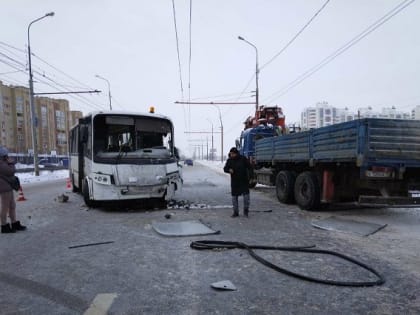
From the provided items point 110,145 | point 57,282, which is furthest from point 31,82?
point 57,282

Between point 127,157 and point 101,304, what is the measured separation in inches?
209

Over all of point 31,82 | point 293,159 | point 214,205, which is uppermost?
point 31,82

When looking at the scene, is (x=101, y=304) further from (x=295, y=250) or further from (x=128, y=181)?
(x=128, y=181)

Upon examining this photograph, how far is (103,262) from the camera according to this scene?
4.16m

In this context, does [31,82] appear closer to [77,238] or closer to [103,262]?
[77,238]

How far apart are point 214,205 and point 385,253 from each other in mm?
5288

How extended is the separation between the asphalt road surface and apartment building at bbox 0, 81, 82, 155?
51.0 metres

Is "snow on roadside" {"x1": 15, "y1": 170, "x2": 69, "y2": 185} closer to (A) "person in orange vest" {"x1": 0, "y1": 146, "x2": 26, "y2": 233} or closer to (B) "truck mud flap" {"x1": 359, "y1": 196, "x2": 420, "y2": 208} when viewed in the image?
(A) "person in orange vest" {"x1": 0, "y1": 146, "x2": 26, "y2": 233}

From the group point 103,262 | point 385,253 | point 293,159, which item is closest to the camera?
point 103,262

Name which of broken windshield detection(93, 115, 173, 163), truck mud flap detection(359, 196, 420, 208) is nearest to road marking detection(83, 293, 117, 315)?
broken windshield detection(93, 115, 173, 163)

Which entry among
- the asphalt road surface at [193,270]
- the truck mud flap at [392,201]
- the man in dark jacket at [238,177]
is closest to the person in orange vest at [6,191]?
the asphalt road surface at [193,270]

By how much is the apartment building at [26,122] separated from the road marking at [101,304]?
53.3 meters

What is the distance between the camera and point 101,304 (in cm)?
294

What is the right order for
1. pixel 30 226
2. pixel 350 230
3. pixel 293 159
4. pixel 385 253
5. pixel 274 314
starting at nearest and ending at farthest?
pixel 274 314 → pixel 385 253 → pixel 350 230 → pixel 30 226 → pixel 293 159
